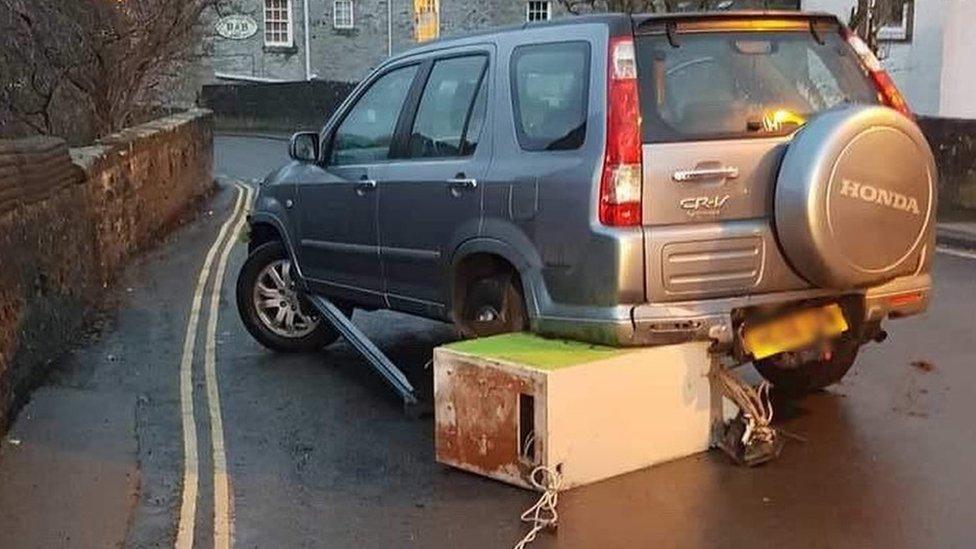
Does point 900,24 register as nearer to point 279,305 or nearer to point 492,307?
point 279,305

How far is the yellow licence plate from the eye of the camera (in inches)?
271

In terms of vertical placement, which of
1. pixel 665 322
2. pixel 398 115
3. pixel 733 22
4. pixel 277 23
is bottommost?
pixel 665 322

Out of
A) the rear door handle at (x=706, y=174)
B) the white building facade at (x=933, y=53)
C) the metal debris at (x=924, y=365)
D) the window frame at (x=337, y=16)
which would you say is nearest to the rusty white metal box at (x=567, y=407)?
the rear door handle at (x=706, y=174)

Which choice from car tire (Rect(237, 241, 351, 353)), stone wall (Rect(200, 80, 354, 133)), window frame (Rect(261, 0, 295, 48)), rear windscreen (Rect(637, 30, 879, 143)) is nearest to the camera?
rear windscreen (Rect(637, 30, 879, 143))

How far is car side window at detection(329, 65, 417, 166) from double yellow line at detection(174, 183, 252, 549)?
1.71m

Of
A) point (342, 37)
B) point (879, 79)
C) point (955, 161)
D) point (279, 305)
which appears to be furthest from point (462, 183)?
point (342, 37)

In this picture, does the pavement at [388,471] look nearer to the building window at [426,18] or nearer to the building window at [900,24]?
the building window at [900,24]

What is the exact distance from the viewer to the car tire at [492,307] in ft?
24.2

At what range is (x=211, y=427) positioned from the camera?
7969 mm

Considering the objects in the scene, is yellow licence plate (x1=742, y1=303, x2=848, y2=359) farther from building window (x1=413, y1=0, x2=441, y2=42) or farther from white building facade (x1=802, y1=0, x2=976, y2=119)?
building window (x1=413, y1=0, x2=441, y2=42)

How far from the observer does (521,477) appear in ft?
21.7

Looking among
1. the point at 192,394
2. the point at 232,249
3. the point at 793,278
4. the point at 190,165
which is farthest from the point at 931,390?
the point at 190,165

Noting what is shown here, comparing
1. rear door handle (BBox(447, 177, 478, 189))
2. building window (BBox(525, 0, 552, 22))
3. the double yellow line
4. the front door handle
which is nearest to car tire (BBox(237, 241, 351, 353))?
the double yellow line

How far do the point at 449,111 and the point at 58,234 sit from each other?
361cm
